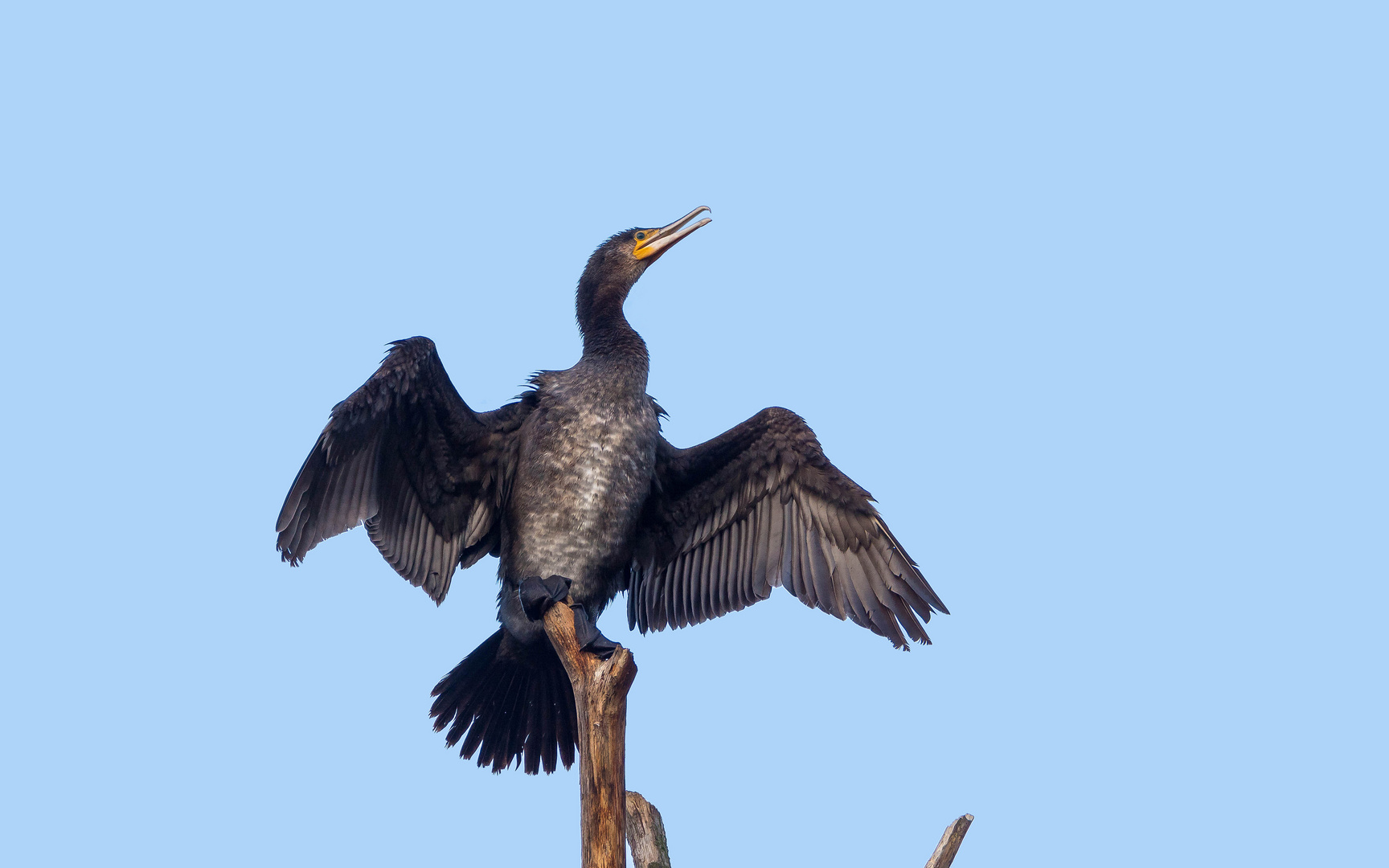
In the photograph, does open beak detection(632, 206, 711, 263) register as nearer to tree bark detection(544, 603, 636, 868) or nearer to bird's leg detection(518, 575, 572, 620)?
bird's leg detection(518, 575, 572, 620)

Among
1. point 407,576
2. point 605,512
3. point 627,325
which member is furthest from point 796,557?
point 407,576

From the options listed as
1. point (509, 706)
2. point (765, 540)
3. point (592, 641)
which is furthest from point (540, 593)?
point (765, 540)

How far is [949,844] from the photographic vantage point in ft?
16.0

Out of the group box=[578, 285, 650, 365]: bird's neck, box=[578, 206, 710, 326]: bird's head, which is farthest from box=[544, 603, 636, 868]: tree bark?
box=[578, 206, 710, 326]: bird's head

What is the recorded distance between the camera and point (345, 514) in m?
5.61

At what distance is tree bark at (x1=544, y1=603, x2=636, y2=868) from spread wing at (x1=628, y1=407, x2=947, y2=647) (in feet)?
4.29

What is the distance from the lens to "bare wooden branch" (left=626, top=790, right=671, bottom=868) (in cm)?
532

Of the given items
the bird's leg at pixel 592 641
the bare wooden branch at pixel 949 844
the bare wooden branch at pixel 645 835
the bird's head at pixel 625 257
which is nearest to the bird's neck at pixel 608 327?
the bird's head at pixel 625 257

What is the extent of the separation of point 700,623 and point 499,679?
104cm

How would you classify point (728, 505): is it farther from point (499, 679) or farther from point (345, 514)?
point (345, 514)

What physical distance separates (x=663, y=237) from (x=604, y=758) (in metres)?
2.98

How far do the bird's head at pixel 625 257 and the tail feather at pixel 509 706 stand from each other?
180 centimetres

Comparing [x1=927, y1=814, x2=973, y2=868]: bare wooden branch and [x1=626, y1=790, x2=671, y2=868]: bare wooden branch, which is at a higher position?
[x1=626, y1=790, x2=671, y2=868]: bare wooden branch

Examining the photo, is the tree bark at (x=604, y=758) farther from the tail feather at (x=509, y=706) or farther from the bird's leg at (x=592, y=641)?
the tail feather at (x=509, y=706)
